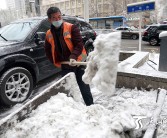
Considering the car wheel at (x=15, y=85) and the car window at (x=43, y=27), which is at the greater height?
the car window at (x=43, y=27)

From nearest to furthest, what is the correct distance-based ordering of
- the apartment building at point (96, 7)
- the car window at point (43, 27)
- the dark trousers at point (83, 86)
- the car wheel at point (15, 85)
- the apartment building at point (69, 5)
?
the dark trousers at point (83, 86) < the car wheel at point (15, 85) < the car window at point (43, 27) < the apartment building at point (96, 7) < the apartment building at point (69, 5)

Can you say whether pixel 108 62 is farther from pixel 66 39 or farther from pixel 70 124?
pixel 66 39

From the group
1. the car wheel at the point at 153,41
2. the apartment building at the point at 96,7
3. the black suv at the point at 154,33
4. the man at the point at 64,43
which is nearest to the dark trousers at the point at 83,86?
the man at the point at 64,43

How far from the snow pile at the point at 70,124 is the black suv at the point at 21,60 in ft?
6.23

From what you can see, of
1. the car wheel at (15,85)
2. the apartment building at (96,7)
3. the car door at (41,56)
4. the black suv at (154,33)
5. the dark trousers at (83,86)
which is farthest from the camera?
the apartment building at (96,7)

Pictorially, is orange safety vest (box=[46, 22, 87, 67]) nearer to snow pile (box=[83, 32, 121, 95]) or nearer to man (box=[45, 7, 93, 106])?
man (box=[45, 7, 93, 106])

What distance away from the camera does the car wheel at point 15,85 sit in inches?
163

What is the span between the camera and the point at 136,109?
353cm

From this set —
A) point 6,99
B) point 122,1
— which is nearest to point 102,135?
point 6,99

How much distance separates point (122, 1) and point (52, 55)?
54.1 metres

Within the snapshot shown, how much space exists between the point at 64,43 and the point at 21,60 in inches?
61.1

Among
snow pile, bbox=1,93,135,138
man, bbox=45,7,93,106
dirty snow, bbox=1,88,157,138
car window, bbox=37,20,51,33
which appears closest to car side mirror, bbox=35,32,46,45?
car window, bbox=37,20,51,33

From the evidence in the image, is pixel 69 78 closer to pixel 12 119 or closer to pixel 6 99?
pixel 12 119

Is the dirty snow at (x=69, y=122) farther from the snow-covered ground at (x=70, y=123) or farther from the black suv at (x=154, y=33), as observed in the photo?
the black suv at (x=154, y=33)
